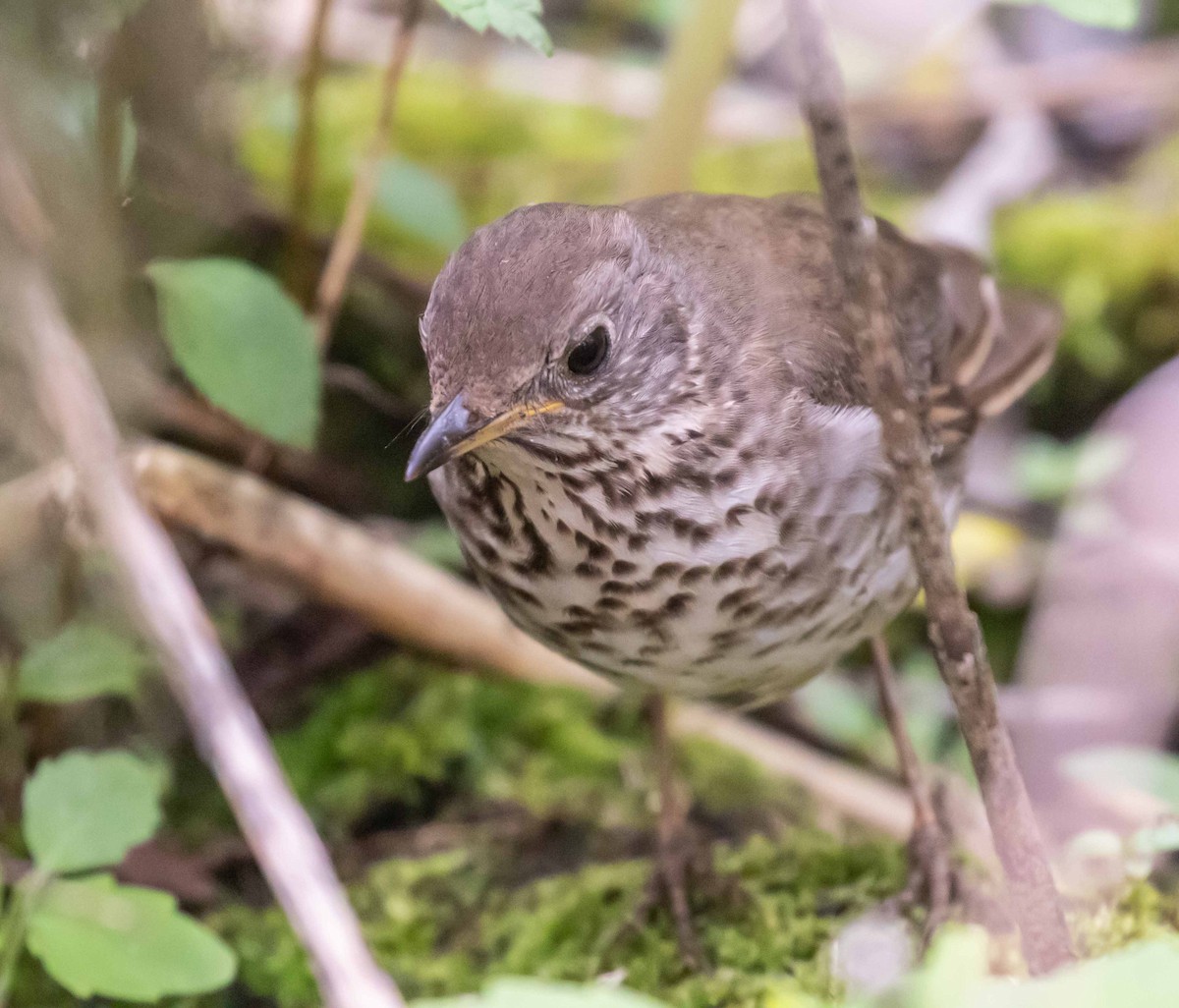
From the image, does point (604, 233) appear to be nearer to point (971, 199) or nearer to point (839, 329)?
point (839, 329)

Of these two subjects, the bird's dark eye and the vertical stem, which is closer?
the bird's dark eye

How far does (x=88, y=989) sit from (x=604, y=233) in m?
1.21

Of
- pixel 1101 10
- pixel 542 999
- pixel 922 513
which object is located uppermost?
pixel 1101 10

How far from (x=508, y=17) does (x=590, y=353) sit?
44 centimetres

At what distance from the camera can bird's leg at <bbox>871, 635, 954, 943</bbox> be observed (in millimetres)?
2229

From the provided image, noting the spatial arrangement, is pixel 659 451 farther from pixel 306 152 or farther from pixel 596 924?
pixel 306 152

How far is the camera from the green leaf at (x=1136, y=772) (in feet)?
5.99

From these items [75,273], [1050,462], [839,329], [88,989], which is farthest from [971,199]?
[88,989]

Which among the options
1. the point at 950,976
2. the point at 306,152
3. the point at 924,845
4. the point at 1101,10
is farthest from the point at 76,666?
the point at 1101,10

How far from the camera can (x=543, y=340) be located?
5.57 feet

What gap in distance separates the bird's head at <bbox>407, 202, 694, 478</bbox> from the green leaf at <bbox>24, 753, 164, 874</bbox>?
0.66 m

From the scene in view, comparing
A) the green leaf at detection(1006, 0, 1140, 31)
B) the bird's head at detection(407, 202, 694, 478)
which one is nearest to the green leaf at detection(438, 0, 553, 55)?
the bird's head at detection(407, 202, 694, 478)

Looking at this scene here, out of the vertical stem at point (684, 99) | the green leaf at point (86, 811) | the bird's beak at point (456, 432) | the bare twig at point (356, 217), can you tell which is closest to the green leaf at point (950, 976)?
the bird's beak at point (456, 432)

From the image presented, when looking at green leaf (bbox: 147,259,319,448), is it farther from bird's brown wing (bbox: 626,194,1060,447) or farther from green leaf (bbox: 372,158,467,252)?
green leaf (bbox: 372,158,467,252)
